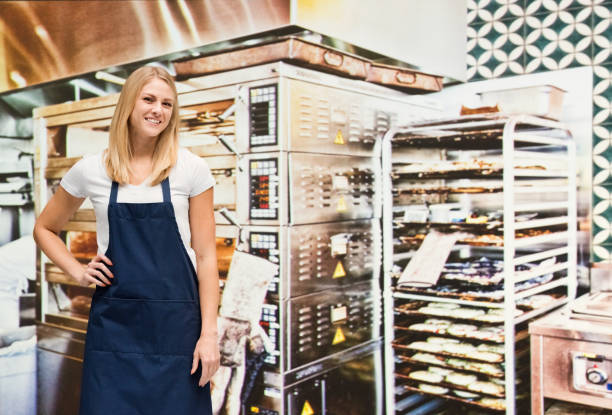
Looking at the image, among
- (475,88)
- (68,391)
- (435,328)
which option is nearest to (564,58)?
(475,88)

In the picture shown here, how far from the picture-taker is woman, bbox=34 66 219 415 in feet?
6.14

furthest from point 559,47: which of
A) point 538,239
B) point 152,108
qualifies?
point 152,108

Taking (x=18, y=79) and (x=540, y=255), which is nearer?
(x=540, y=255)

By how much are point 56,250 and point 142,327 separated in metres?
0.42

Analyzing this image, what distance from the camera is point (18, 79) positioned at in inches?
142

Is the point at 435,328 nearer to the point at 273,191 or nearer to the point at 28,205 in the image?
the point at 273,191

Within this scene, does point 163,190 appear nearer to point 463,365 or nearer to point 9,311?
point 463,365

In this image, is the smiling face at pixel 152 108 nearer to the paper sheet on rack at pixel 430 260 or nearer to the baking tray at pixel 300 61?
the baking tray at pixel 300 61

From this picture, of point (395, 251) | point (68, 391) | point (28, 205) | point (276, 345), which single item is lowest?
point (68, 391)

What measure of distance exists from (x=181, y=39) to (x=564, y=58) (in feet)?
6.76

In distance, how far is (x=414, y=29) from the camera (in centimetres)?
356

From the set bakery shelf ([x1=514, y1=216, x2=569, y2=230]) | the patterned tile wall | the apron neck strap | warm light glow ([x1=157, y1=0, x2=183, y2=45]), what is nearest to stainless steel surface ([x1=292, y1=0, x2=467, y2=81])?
the patterned tile wall

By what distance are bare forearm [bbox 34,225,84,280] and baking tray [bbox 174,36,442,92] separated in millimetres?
1288

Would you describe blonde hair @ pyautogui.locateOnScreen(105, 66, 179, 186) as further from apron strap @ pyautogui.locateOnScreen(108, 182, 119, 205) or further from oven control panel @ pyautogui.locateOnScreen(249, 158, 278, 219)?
oven control panel @ pyautogui.locateOnScreen(249, 158, 278, 219)
